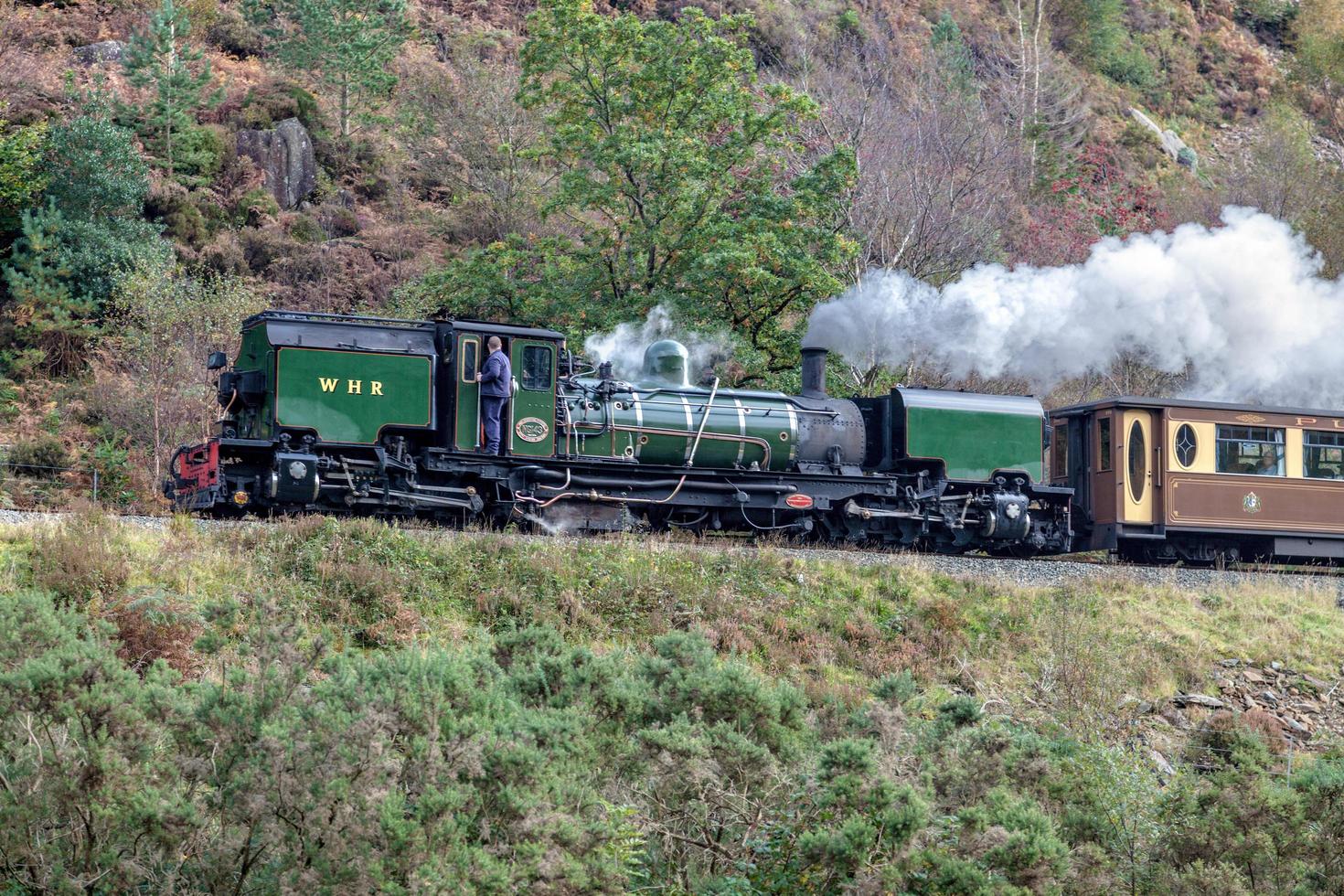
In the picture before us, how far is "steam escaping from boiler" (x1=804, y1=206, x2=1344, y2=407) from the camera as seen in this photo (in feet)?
78.5

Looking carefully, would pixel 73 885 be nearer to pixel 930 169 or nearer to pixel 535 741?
pixel 535 741

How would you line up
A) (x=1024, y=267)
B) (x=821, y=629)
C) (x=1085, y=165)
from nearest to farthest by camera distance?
(x=821, y=629), (x=1024, y=267), (x=1085, y=165)

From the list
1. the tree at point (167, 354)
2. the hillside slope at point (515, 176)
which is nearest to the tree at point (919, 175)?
the hillside slope at point (515, 176)

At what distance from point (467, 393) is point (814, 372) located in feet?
20.7

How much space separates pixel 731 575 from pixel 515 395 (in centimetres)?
402

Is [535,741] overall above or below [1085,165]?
below

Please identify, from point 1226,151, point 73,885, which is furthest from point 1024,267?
point 1226,151

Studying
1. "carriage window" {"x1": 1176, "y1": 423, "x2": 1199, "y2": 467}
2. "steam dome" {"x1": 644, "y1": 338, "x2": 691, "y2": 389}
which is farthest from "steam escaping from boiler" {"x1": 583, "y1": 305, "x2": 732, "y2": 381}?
"carriage window" {"x1": 1176, "y1": 423, "x2": 1199, "y2": 467}

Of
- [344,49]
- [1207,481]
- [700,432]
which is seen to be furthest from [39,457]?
[1207,481]

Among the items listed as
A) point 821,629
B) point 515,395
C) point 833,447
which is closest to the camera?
point 821,629

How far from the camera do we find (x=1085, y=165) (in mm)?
48625

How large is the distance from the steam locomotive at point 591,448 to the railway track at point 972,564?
29.5 inches

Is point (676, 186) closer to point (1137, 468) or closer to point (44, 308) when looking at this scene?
point (1137, 468)

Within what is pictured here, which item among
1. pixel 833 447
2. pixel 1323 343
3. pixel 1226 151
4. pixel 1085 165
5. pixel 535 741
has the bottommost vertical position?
pixel 535 741
